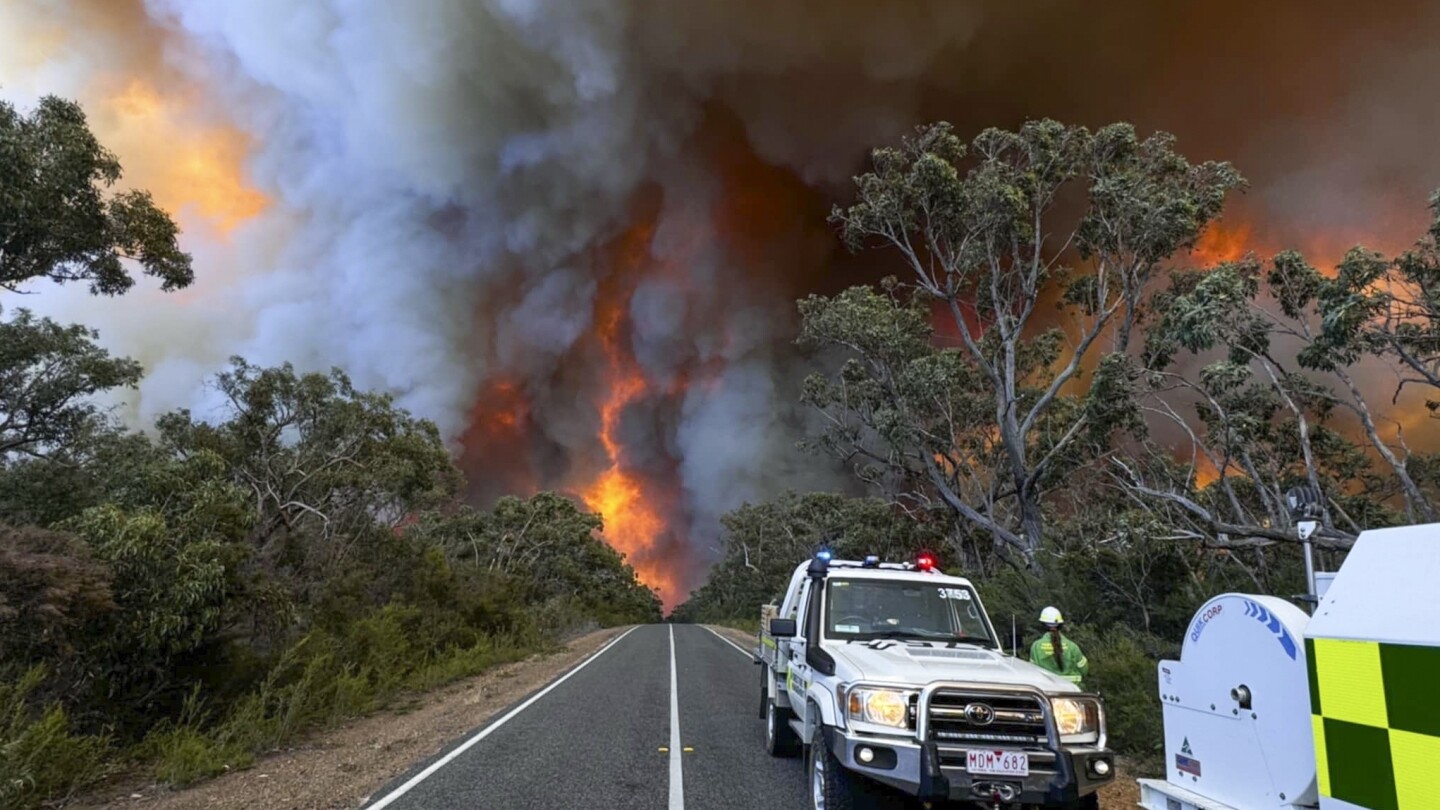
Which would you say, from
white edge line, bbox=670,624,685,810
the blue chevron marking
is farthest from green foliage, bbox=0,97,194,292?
the blue chevron marking

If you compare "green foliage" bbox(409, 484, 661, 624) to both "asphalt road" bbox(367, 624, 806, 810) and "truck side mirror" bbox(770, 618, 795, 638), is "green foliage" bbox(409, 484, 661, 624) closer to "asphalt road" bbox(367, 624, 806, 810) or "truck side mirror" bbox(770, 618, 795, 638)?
"asphalt road" bbox(367, 624, 806, 810)

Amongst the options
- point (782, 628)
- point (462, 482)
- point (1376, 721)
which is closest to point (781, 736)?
point (782, 628)

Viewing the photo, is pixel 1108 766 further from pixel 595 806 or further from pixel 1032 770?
pixel 595 806

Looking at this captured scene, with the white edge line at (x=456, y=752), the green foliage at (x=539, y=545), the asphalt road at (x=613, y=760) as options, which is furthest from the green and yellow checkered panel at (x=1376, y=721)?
the green foliage at (x=539, y=545)

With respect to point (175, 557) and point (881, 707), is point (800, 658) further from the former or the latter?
point (175, 557)

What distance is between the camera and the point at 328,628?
14469 millimetres

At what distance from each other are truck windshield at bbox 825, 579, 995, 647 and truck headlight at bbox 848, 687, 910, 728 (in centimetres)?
159

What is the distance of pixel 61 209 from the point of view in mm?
12211

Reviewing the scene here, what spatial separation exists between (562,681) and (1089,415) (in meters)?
13.6

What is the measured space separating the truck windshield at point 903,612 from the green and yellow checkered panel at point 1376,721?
390 centimetres

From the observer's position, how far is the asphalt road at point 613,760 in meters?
→ 6.74

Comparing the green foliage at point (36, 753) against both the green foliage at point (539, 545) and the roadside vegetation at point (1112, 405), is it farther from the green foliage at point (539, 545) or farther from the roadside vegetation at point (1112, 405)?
the green foliage at point (539, 545)

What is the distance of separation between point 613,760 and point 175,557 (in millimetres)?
5822

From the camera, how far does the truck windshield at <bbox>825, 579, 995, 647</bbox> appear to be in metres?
A: 6.79
